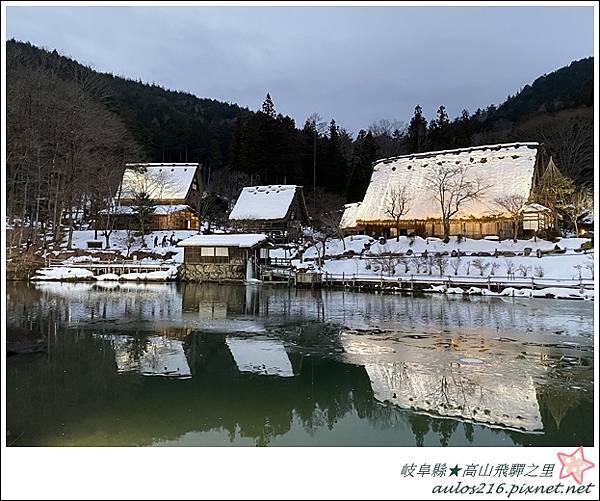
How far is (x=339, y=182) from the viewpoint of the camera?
46688 mm

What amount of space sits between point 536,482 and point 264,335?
345 inches

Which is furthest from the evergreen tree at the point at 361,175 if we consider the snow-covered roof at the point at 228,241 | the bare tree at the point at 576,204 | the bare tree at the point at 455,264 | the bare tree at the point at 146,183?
the bare tree at the point at 455,264

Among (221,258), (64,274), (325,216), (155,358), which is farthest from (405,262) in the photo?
(64,274)

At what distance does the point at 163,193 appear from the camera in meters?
39.3

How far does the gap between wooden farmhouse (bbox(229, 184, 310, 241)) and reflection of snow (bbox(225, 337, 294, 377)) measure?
23.5m

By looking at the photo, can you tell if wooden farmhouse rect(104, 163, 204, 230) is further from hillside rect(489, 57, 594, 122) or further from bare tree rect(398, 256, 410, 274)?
hillside rect(489, 57, 594, 122)

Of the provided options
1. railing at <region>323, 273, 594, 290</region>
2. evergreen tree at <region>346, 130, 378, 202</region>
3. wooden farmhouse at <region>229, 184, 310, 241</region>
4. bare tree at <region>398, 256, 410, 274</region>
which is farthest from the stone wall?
evergreen tree at <region>346, 130, 378, 202</region>

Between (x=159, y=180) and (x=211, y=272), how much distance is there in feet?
54.0

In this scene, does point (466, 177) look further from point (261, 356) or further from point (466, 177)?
point (261, 356)

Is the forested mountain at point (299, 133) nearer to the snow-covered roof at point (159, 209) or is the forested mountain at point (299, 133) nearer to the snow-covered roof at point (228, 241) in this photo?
the snow-covered roof at point (159, 209)

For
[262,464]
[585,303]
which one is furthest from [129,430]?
[585,303]

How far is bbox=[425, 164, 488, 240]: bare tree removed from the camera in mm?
29375

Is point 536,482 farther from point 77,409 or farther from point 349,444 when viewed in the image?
point 77,409

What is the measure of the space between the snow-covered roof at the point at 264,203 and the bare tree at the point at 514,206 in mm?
15311
